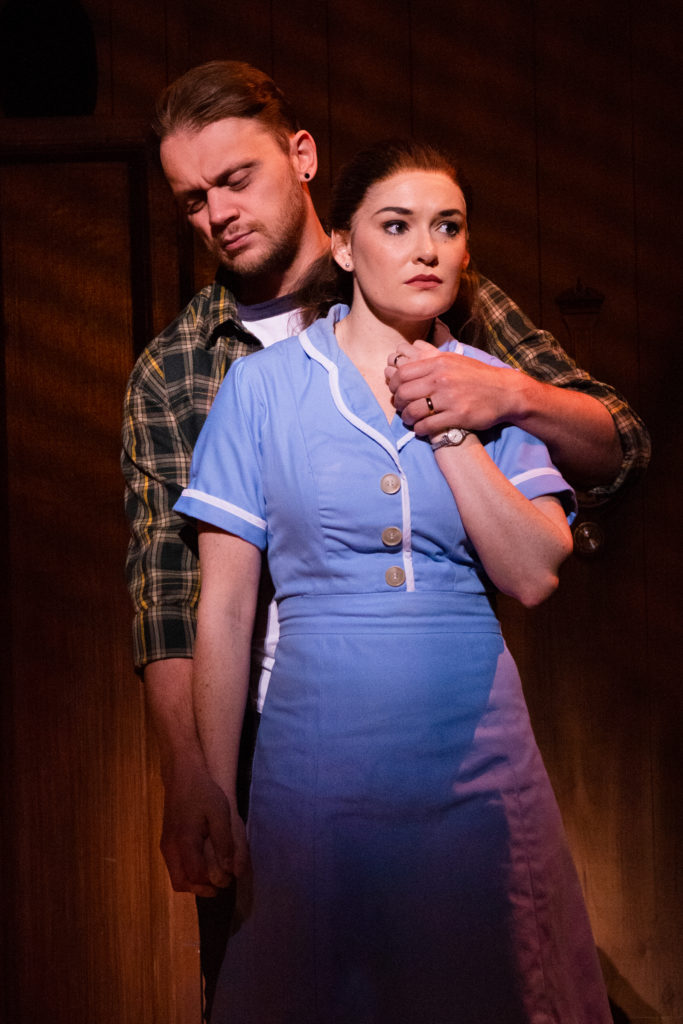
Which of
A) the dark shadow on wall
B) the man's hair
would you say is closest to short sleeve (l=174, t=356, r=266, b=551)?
the man's hair

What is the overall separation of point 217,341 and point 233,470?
45 centimetres

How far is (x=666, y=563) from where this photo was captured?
2.31 meters

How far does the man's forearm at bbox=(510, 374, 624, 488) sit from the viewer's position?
1.30 metres

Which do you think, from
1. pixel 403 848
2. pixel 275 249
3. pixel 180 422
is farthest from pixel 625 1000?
pixel 275 249

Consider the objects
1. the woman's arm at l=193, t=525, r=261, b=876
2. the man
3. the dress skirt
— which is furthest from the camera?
the man

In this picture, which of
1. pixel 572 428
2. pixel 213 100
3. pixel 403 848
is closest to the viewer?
pixel 403 848

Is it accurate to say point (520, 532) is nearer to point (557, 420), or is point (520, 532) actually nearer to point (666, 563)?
point (557, 420)

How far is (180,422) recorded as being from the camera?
1653 millimetres

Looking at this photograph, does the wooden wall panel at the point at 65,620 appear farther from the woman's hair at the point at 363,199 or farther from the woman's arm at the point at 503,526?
the woman's arm at the point at 503,526

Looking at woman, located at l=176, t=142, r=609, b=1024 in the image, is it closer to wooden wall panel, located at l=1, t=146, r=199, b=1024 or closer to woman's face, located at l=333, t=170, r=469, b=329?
woman's face, located at l=333, t=170, r=469, b=329

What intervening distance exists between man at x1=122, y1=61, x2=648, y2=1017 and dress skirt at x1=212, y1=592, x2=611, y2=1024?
245 mm

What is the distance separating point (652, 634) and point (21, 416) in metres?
1.55

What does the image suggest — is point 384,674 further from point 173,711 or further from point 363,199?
point 363,199

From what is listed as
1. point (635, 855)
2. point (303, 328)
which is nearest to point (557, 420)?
point (303, 328)
